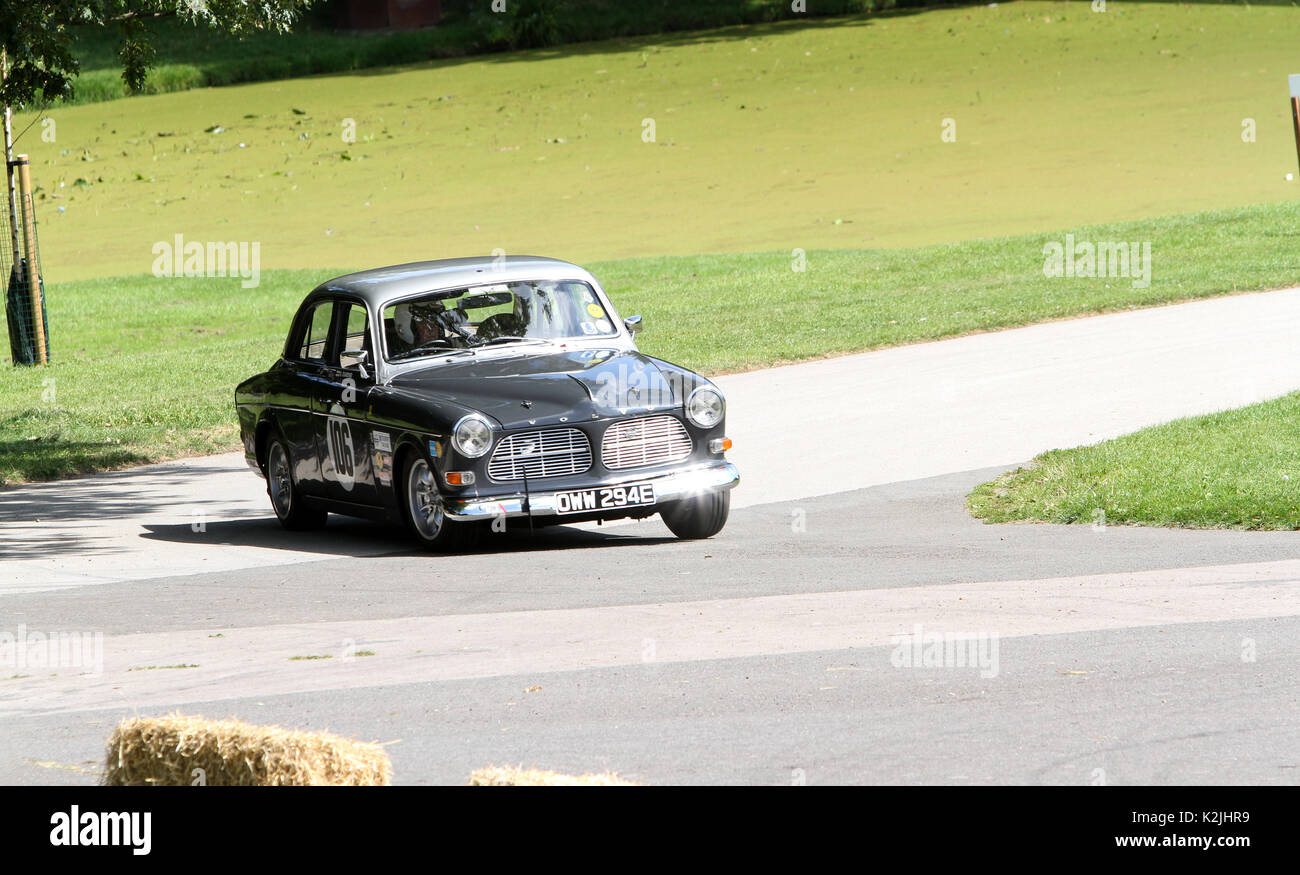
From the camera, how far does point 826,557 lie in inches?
380

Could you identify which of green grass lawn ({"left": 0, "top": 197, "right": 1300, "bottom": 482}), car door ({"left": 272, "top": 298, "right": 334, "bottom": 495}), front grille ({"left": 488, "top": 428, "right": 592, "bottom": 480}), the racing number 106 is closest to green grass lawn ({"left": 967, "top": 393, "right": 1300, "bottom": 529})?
front grille ({"left": 488, "top": 428, "right": 592, "bottom": 480})

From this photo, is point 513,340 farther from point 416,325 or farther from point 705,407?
point 705,407

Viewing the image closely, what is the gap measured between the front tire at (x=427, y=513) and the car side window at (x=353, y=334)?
1.16 meters

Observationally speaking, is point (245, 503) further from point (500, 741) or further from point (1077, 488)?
point (500, 741)

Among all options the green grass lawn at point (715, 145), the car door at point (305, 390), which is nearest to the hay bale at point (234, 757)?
the car door at point (305, 390)

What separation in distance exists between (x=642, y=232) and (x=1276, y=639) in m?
25.3

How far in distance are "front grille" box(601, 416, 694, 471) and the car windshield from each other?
1.39 metres

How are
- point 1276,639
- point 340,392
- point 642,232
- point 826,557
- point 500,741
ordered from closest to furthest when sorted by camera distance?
point 500,741 < point 1276,639 < point 826,557 < point 340,392 < point 642,232

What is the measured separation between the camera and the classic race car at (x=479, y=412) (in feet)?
32.4

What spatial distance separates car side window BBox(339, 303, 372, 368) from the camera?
11.1 metres

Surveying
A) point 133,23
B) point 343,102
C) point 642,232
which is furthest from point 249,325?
point 343,102

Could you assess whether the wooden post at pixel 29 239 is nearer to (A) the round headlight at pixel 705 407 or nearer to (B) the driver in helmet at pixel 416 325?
(B) the driver in helmet at pixel 416 325

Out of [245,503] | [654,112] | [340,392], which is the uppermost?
[654,112]

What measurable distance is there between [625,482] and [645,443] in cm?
32
